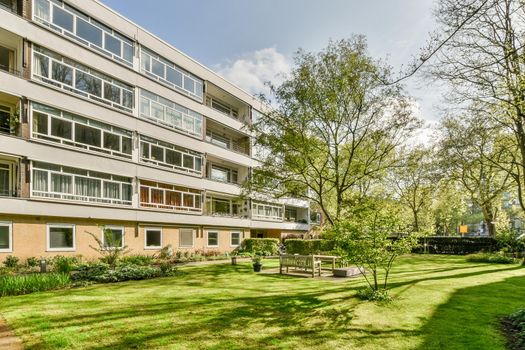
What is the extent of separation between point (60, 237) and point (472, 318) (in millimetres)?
21505

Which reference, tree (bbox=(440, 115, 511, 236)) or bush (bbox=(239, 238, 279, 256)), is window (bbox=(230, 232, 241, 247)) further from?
tree (bbox=(440, 115, 511, 236))

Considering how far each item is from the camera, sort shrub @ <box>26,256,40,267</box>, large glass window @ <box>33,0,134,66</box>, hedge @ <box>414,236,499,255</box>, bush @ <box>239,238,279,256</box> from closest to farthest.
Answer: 1. shrub @ <box>26,256,40,267</box>
2. large glass window @ <box>33,0,134,66</box>
3. hedge @ <box>414,236,499,255</box>
4. bush @ <box>239,238,279,256</box>

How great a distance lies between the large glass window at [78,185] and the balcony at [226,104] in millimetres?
13941

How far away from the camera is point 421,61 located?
6.65 meters

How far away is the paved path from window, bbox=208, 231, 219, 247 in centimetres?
2575

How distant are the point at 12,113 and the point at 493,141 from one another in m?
34.1

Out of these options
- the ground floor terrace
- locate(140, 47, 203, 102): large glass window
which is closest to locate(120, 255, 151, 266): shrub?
the ground floor terrace

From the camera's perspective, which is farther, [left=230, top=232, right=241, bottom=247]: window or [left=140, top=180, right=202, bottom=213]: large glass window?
[left=230, top=232, right=241, bottom=247]: window

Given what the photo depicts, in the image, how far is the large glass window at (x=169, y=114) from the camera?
91.5 ft

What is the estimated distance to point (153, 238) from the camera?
28.0m

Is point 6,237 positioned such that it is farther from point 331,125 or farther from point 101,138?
point 331,125

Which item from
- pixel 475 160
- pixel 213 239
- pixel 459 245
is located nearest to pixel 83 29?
pixel 213 239

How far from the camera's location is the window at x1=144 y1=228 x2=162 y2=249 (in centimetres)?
2730

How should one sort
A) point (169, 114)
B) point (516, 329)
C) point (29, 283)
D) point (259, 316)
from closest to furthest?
point (516, 329), point (259, 316), point (29, 283), point (169, 114)
